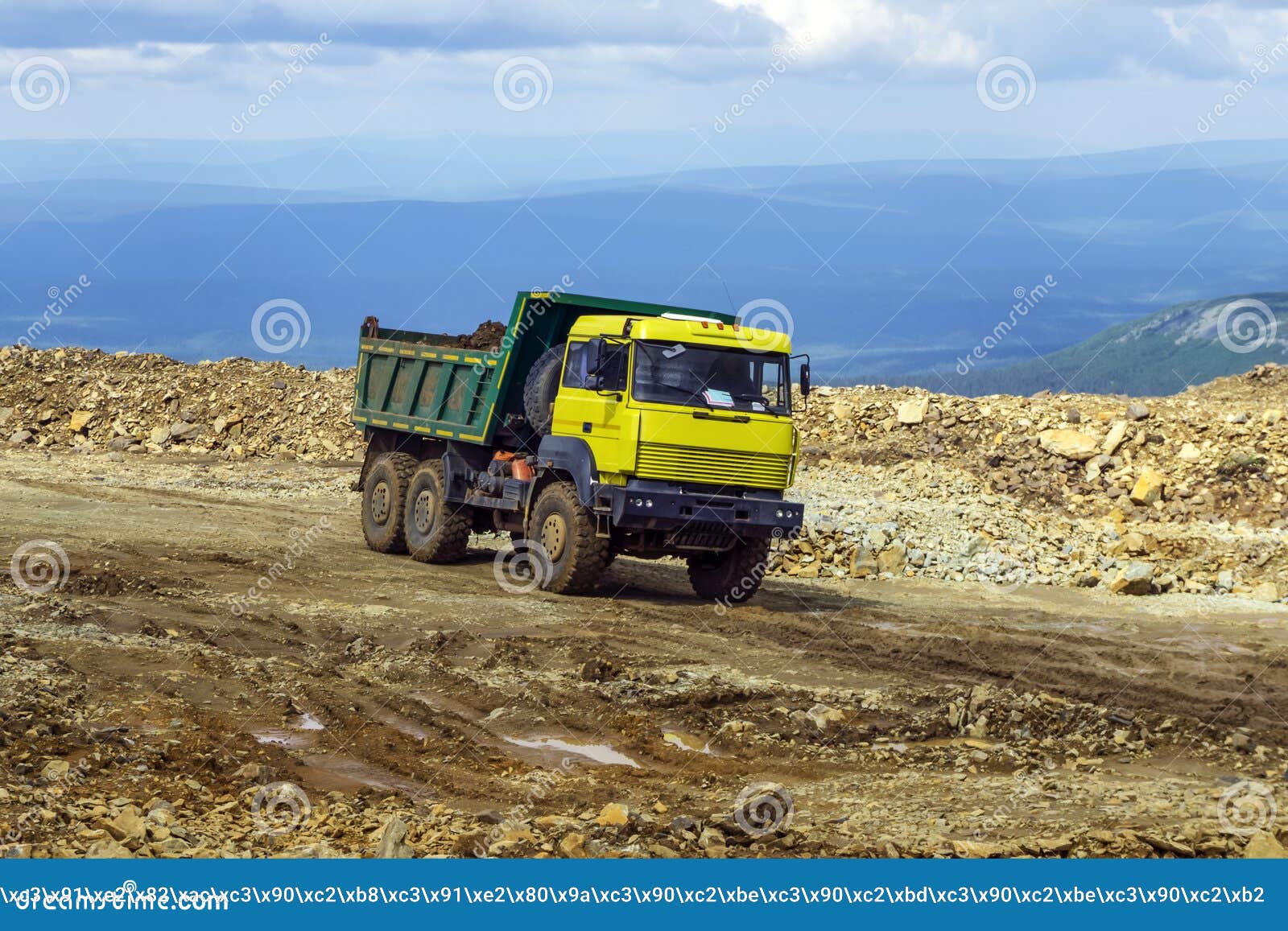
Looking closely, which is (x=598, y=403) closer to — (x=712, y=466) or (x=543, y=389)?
(x=543, y=389)

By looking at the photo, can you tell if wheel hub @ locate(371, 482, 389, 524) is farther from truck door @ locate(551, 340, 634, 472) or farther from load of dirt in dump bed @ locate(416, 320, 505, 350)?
truck door @ locate(551, 340, 634, 472)

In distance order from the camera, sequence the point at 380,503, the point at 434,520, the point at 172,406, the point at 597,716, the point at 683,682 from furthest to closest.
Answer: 1. the point at 172,406
2. the point at 380,503
3. the point at 434,520
4. the point at 683,682
5. the point at 597,716

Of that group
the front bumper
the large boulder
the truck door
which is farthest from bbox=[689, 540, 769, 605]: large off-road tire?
the large boulder

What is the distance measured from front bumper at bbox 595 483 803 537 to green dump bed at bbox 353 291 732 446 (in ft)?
6.93

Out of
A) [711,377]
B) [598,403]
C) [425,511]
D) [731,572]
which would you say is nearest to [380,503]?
[425,511]

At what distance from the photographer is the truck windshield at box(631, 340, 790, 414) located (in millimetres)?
14039

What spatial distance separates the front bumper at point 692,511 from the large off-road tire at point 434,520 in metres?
3.20

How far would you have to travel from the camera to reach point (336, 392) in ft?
110

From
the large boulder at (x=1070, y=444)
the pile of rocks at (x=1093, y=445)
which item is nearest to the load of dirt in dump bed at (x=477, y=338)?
the pile of rocks at (x=1093, y=445)

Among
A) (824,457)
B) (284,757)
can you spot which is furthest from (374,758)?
(824,457)

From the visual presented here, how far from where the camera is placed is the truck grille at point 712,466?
13.9m

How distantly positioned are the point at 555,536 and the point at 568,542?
295mm

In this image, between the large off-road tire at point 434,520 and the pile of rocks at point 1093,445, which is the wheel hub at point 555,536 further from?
the pile of rocks at point 1093,445

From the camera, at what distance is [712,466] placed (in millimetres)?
14203
